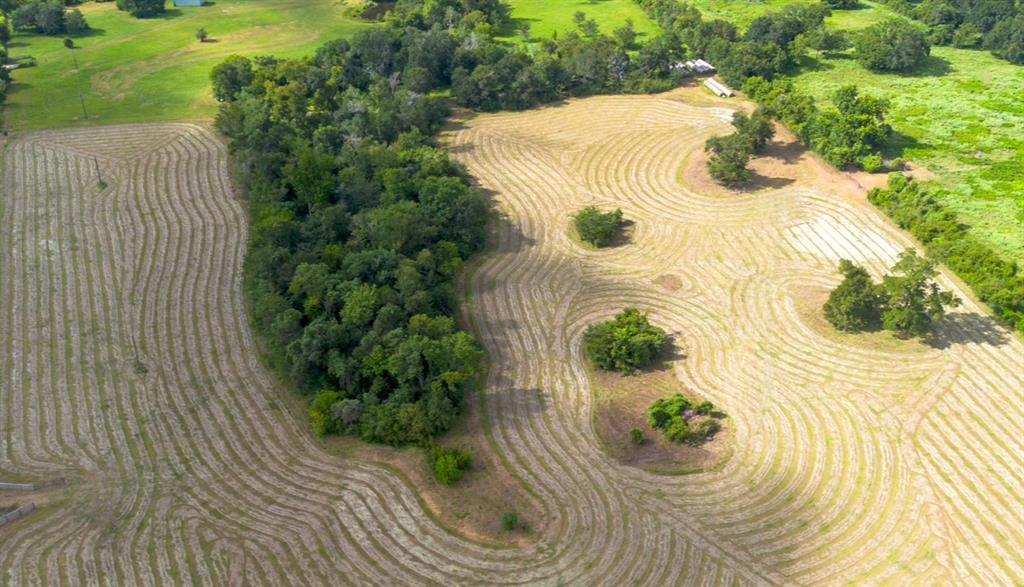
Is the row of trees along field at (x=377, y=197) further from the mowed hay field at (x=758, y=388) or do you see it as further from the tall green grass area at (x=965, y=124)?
the tall green grass area at (x=965, y=124)

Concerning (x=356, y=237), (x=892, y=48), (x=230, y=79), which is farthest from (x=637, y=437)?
(x=892, y=48)

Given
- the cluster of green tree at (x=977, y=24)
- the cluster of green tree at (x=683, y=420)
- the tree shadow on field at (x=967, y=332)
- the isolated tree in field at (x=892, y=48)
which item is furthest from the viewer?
the cluster of green tree at (x=977, y=24)

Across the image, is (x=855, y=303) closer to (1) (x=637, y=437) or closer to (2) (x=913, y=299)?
(2) (x=913, y=299)

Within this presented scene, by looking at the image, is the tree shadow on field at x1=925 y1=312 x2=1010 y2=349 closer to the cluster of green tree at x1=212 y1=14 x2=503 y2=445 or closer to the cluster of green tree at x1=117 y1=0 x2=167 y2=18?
the cluster of green tree at x1=212 y1=14 x2=503 y2=445

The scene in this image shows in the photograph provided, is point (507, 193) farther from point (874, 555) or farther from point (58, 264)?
point (874, 555)

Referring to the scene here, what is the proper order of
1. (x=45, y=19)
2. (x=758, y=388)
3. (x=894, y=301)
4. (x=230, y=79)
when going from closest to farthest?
(x=758, y=388) → (x=894, y=301) → (x=230, y=79) → (x=45, y=19)

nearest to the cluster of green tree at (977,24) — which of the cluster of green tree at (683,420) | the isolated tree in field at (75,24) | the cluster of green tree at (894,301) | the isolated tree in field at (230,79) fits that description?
the cluster of green tree at (894,301)

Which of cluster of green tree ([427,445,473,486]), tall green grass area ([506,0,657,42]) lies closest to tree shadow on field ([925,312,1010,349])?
cluster of green tree ([427,445,473,486])
